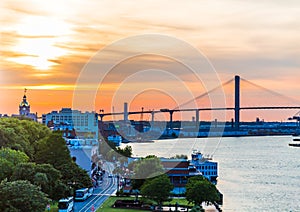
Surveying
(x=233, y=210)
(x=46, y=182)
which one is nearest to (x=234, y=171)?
(x=233, y=210)

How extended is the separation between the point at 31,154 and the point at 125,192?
7.27ft

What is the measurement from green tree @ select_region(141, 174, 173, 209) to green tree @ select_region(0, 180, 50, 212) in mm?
4110

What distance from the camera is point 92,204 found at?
1186cm

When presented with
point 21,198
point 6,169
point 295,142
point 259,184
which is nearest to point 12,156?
point 6,169

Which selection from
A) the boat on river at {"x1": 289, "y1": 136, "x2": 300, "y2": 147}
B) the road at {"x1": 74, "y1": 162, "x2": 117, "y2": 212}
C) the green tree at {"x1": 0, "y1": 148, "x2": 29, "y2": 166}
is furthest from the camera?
the boat on river at {"x1": 289, "y1": 136, "x2": 300, "y2": 147}

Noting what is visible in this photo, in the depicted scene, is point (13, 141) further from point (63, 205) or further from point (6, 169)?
point (6, 169)

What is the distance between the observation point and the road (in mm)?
11594

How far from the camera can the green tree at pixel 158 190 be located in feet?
38.2

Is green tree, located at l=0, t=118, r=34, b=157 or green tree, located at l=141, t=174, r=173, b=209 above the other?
green tree, located at l=0, t=118, r=34, b=157

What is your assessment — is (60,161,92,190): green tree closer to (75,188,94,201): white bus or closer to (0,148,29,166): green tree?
(75,188,94,201): white bus

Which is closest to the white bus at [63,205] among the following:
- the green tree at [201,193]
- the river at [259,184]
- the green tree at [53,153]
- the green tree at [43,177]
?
the green tree at [43,177]

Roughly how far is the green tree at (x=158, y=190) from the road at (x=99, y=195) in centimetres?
97

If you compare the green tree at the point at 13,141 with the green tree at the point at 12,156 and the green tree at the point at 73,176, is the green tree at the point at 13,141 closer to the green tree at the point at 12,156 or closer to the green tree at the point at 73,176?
the green tree at the point at 73,176

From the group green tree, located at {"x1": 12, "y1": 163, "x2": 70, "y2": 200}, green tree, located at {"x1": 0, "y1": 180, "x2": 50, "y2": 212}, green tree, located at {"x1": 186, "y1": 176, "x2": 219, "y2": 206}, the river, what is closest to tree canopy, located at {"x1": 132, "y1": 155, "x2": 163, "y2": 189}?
green tree, located at {"x1": 186, "y1": 176, "x2": 219, "y2": 206}
